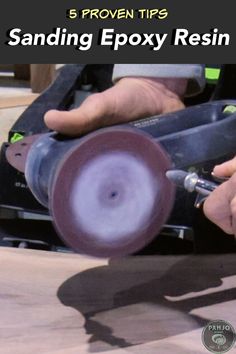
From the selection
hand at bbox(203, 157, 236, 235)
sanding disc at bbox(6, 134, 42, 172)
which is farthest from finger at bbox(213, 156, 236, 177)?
sanding disc at bbox(6, 134, 42, 172)

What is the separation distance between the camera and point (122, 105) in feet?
1.23

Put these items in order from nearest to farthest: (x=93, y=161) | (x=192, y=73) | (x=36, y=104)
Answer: (x=93, y=161) < (x=192, y=73) < (x=36, y=104)

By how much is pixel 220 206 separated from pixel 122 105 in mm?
91

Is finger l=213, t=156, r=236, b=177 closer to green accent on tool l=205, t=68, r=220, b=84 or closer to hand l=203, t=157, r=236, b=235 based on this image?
hand l=203, t=157, r=236, b=235

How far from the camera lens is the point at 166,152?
329mm

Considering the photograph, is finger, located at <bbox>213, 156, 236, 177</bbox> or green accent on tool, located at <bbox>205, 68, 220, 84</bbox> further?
green accent on tool, located at <bbox>205, 68, 220, 84</bbox>

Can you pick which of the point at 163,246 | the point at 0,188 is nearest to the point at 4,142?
the point at 0,188

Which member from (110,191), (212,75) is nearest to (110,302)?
(110,191)

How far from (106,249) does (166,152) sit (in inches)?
2.3

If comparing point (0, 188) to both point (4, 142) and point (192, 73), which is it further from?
point (192, 73)

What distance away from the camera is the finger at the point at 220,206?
316 millimetres

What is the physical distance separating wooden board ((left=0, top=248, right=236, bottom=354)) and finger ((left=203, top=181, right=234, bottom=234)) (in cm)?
6

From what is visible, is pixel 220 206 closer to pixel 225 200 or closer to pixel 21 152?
pixel 225 200

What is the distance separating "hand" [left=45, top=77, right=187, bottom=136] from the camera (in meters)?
0.33
